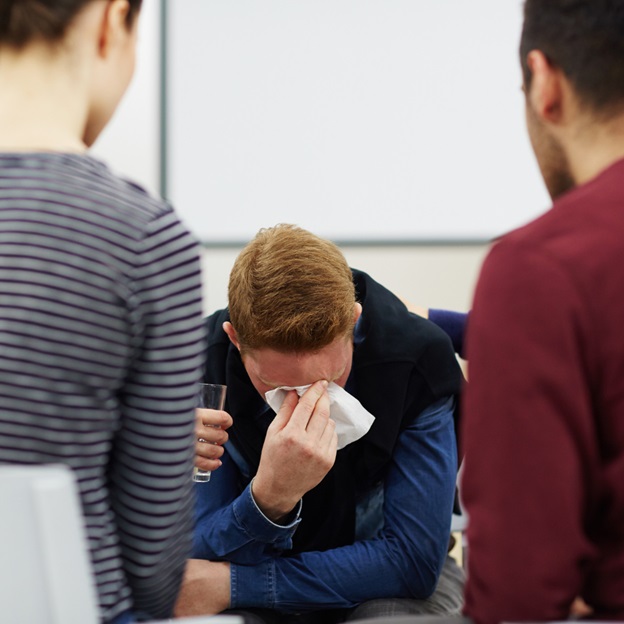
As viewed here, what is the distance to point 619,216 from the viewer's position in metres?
0.85

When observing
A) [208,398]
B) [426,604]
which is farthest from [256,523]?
[426,604]

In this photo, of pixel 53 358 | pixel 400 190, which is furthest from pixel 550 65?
pixel 400 190

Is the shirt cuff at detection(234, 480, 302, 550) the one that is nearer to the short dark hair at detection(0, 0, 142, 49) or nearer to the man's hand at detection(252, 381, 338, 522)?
the man's hand at detection(252, 381, 338, 522)

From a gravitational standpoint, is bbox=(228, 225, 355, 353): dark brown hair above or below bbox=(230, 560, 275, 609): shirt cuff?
above

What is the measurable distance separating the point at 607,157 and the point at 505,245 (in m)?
0.18

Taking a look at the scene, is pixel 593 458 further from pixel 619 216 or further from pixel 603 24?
pixel 603 24

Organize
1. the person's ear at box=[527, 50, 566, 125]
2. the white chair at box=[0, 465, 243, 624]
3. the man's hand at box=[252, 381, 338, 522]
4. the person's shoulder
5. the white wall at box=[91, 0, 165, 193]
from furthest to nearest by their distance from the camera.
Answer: the white wall at box=[91, 0, 165, 193]
the person's shoulder
the man's hand at box=[252, 381, 338, 522]
the person's ear at box=[527, 50, 566, 125]
the white chair at box=[0, 465, 243, 624]

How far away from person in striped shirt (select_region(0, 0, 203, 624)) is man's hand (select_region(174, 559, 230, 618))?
73 centimetres

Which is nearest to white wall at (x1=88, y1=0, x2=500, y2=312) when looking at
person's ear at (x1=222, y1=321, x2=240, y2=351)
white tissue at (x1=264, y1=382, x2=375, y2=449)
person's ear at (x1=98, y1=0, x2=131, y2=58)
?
person's ear at (x1=222, y1=321, x2=240, y2=351)

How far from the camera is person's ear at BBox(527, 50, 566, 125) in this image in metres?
0.95

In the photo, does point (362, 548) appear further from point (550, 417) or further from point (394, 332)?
point (550, 417)

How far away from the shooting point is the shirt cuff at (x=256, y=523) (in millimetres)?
1612

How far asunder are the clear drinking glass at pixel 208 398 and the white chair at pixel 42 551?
877 millimetres

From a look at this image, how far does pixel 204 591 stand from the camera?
1638mm
